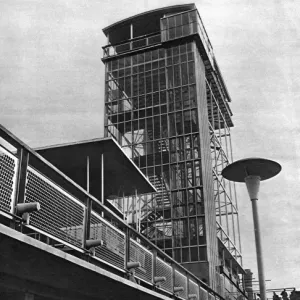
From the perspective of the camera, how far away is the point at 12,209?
657cm

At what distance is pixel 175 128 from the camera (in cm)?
5056

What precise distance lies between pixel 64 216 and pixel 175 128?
4264cm

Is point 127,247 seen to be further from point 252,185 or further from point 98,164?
point 252,185

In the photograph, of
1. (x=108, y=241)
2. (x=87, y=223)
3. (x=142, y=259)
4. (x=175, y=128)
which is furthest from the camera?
(x=175, y=128)

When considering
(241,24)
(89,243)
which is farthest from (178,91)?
(89,243)

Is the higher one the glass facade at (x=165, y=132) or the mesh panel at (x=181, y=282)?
the glass facade at (x=165, y=132)

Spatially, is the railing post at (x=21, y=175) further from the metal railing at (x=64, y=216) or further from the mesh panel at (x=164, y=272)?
the mesh panel at (x=164, y=272)

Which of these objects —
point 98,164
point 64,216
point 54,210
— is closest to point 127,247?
point 64,216

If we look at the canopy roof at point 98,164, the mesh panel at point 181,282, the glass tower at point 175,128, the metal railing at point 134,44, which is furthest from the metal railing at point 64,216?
the metal railing at point 134,44

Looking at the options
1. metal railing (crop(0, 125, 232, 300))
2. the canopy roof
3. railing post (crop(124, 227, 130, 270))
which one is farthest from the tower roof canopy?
railing post (crop(124, 227, 130, 270))

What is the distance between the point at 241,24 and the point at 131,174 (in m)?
7.66

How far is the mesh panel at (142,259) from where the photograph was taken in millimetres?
11633

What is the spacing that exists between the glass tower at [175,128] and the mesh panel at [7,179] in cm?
3914

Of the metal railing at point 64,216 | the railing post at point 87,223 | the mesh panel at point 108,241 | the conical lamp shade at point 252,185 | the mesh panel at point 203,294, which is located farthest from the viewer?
the mesh panel at point 203,294
